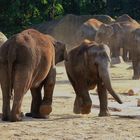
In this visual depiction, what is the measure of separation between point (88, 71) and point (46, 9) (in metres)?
27.0

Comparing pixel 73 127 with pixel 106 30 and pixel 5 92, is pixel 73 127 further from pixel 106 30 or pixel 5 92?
pixel 106 30

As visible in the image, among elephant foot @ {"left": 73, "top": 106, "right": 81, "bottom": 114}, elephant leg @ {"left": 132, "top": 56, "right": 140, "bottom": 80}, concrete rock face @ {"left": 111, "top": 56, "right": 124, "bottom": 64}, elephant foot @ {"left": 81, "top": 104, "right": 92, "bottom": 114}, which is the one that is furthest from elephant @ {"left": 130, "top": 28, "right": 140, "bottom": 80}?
elephant foot @ {"left": 81, "top": 104, "right": 92, "bottom": 114}

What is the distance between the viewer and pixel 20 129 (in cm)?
961

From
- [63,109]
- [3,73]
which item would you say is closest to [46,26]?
[63,109]

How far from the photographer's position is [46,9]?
38.7 m

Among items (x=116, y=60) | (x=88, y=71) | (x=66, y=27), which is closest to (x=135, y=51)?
(x=116, y=60)

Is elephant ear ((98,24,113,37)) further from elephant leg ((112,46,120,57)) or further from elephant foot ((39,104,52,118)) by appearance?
elephant foot ((39,104,52,118))

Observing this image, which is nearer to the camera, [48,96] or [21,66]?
[21,66]

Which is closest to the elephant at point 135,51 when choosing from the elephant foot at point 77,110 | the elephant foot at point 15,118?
the elephant foot at point 77,110

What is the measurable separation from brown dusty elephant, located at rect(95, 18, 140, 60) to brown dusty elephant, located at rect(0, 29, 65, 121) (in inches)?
749

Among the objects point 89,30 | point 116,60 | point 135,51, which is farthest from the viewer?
point 89,30

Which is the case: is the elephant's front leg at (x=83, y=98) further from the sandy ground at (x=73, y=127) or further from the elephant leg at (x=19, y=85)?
the elephant leg at (x=19, y=85)

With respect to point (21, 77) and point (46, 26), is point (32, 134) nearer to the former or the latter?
point (21, 77)

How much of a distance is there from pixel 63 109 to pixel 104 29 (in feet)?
57.2
